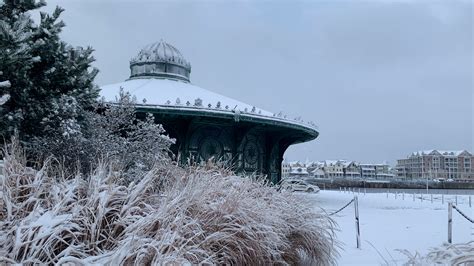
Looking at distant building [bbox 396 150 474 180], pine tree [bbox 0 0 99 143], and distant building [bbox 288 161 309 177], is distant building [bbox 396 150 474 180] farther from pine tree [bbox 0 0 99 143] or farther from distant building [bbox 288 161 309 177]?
pine tree [bbox 0 0 99 143]

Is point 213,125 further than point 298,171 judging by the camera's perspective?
No

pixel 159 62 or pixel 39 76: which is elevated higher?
pixel 159 62

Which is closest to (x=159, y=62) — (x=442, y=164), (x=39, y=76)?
(x=39, y=76)

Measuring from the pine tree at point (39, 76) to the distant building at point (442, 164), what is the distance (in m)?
110

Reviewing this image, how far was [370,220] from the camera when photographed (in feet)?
40.3

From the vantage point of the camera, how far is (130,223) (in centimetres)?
348

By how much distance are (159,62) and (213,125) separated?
4.67m

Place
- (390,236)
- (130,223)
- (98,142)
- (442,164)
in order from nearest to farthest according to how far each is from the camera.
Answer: (130,223) < (98,142) < (390,236) < (442,164)

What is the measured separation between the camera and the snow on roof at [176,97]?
11.2 metres

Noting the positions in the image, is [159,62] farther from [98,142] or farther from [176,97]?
[98,142]

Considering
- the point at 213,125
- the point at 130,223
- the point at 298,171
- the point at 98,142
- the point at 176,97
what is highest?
the point at 176,97

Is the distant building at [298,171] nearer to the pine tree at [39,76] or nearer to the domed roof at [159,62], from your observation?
the domed roof at [159,62]

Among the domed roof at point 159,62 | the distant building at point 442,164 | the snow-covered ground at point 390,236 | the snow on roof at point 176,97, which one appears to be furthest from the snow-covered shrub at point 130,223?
the distant building at point 442,164

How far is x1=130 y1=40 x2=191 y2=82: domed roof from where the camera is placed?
1563cm
